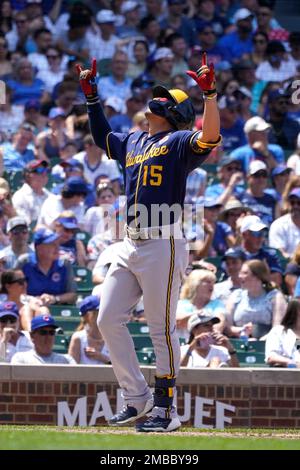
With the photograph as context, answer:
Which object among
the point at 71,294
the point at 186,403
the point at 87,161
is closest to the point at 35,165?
the point at 87,161

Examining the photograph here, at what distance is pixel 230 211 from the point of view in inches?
467

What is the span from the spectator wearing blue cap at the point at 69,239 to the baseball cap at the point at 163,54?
425cm

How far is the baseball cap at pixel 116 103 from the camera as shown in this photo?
14.1 meters

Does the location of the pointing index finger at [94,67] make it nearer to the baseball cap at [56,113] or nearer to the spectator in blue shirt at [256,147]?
the spectator in blue shirt at [256,147]

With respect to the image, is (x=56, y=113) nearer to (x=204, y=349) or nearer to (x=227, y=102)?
(x=227, y=102)

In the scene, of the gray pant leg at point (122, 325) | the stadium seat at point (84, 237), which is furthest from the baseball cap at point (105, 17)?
the gray pant leg at point (122, 325)

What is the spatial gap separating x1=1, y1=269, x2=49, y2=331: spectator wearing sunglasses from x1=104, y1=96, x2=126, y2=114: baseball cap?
4.28m

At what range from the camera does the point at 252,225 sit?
1109 centimetres

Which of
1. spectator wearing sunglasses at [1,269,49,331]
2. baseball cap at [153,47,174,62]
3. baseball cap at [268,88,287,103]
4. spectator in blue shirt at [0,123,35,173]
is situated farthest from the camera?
baseball cap at [153,47,174,62]

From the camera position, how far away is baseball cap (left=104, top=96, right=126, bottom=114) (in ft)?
46.4

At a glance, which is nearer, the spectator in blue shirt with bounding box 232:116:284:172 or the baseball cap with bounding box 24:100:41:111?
the spectator in blue shirt with bounding box 232:116:284:172

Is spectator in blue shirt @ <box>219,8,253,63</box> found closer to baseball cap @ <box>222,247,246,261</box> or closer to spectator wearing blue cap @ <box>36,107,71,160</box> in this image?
spectator wearing blue cap @ <box>36,107,71,160</box>

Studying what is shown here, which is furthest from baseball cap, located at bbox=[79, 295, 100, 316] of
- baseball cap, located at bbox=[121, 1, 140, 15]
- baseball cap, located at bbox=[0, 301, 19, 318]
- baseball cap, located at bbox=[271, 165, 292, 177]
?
baseball cap, located at bbox=[121, 1, 140, 15]

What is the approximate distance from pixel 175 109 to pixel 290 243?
5.16 m
